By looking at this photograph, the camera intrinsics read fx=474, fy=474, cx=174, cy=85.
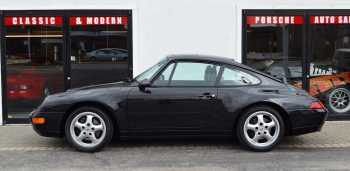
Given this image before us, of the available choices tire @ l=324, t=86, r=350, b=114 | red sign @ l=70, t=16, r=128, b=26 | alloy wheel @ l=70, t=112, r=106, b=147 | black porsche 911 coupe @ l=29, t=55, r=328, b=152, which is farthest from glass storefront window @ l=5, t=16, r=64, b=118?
tire @ l=324, t=86, r=350, b=114

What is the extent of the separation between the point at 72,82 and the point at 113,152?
297 cm

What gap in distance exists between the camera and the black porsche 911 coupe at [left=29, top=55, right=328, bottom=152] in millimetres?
6715

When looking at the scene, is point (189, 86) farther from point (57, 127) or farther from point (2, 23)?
point (2, 23)

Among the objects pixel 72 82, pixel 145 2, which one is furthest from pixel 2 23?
pixel 145 2

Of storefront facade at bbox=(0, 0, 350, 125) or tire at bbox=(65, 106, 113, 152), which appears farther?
storefront facade at bbox=(0, 0, 350, 125)

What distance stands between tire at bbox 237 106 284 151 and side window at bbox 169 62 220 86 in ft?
2.36

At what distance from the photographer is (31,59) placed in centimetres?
936

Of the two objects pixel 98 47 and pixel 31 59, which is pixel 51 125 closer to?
pixel 98 47

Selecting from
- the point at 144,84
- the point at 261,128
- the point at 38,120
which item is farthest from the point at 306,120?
the point at 38,120

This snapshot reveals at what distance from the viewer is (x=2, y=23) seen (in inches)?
364

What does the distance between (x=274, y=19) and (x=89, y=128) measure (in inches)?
183

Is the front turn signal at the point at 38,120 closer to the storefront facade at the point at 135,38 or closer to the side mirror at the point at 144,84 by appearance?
the side mirror at the point at 144,84

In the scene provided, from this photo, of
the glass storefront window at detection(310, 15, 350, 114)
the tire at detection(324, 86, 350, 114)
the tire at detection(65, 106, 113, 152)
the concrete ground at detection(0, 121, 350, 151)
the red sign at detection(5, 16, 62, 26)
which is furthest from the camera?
the tire at detection(324, 86, 350, 114)

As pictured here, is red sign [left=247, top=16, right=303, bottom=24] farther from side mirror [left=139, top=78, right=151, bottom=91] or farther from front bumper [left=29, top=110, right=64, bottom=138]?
front bumper [left=29, top=110, right=64, bottom=138]
